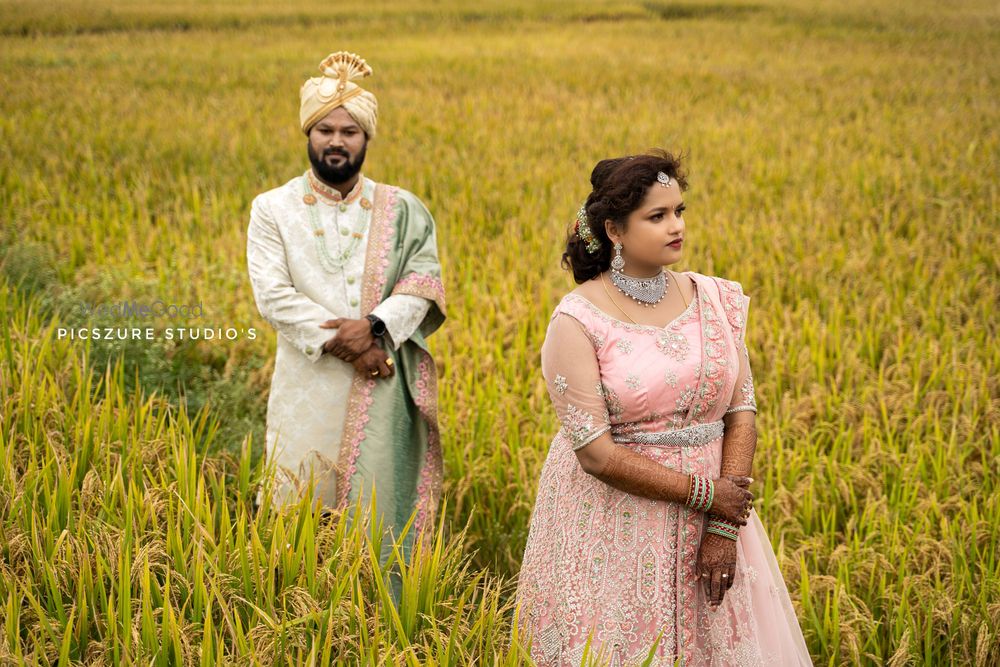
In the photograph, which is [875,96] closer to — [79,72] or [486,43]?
[486,43]

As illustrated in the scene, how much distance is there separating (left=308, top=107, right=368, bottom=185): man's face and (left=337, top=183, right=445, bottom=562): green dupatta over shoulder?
0.55 feet

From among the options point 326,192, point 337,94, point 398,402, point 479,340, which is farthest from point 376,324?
point 479,340

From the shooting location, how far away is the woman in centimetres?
166

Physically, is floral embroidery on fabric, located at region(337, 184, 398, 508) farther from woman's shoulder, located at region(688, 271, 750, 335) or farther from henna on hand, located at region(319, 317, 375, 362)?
woman's shoulder, located at region(688, 271, 750, 335)

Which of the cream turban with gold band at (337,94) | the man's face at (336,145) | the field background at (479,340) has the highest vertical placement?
the cream turban with gold band at (337,94)

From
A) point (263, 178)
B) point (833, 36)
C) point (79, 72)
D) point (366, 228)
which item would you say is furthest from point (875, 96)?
point (79, 72)

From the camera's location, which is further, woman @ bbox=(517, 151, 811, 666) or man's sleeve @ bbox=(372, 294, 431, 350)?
man's sleeve @ bbox=(372, 294, 431, 350)

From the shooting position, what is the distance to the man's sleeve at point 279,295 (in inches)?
90.0

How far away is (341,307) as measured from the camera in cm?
239

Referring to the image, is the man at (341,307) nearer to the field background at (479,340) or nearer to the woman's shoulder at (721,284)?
the field background at (479,340)

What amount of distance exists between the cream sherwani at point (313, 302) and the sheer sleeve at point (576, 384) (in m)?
0.77

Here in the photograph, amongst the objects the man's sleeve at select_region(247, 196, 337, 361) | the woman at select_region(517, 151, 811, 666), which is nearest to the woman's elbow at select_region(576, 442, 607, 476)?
the woman at select_region(517, 151, 811, 666)

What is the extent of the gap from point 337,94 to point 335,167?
199mm

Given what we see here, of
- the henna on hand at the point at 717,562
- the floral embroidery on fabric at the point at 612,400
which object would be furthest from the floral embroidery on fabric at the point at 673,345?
the henna on hand at the point at 717,562
